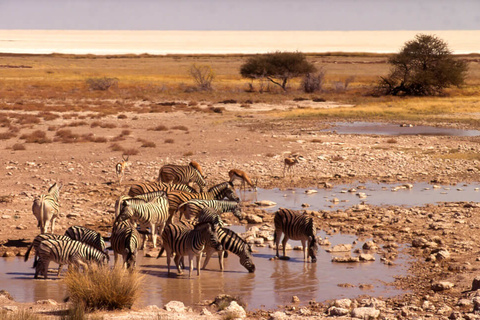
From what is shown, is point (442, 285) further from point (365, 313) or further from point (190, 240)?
point (190, 240)

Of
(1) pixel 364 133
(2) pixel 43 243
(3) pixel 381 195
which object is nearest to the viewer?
(2) pixel 43 243

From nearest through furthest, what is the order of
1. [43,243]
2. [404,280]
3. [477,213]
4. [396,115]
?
[43,243]
[404,280]
[477,213]
[396,115]

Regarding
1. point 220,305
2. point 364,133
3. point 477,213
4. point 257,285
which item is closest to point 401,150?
point 364,133

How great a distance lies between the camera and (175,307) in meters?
8.52

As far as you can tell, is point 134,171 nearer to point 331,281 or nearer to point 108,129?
point 331,281

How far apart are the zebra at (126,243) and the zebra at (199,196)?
85.6 inches

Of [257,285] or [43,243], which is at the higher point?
[43,243]

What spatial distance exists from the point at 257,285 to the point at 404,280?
2372mm

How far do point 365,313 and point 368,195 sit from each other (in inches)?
371

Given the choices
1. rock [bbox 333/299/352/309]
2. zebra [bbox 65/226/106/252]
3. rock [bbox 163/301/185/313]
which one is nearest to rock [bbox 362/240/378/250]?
rock [bbox 333/299/352/309]

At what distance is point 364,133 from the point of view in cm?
3078

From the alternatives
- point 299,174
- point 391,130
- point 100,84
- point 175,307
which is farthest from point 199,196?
point 100,84

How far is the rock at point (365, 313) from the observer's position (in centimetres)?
814

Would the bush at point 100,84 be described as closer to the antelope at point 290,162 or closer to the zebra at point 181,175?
the antelope at point 290,162
